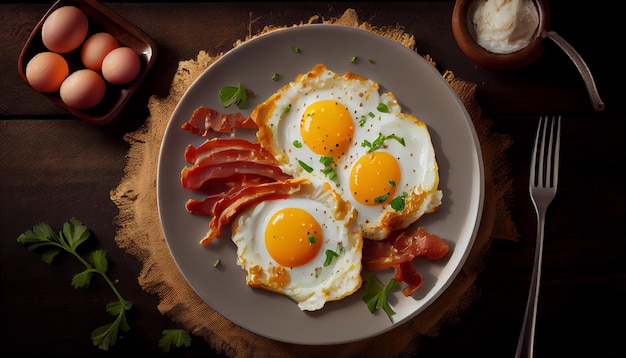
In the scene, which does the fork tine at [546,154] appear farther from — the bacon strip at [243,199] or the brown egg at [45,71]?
the brown egg at [45,71]

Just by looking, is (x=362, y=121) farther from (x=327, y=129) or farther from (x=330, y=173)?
(x=330, y=173)

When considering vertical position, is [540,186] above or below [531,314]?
above

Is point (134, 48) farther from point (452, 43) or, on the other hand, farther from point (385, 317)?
point (385, 317)

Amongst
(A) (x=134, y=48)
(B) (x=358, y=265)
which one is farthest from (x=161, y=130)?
(B) (x=358, y=265)

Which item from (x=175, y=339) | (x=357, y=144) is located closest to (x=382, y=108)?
(x=357, y=144)

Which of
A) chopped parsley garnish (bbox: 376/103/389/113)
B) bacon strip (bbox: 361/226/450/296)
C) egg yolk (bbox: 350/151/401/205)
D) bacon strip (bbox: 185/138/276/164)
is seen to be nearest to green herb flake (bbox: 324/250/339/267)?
bacon strip (bbox: 361/226/450/296)

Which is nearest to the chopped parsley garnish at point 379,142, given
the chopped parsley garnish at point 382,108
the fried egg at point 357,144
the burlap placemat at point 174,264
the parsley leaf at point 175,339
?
the fried egg at point 357,144
